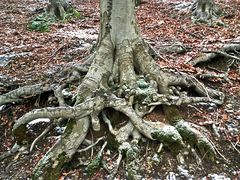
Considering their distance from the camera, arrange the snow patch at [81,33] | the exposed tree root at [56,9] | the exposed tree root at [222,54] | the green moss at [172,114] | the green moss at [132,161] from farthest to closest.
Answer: the exposed tree root at [56,9]
the snow patch at [81,33]
the exposed tree root at [222,54]
the green moss at [172,114]
the green moss at [132,161]

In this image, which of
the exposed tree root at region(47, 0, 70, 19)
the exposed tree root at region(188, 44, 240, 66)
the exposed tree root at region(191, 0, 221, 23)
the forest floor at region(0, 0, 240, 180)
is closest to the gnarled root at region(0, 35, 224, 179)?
the forest floor at region(0, 0, 240, 180)

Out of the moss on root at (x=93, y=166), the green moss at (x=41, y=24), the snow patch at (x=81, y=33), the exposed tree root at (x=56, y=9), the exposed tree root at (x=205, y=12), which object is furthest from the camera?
the exposed tree root at (x=56, y=9)

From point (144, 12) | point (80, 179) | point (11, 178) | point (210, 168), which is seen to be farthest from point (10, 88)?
point (144, 12)

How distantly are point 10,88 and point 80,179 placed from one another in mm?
3063

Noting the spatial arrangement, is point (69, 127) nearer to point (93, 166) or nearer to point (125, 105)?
point (93, 166)

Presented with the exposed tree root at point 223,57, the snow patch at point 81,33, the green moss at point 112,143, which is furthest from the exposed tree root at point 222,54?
the snow patch at point 81,33

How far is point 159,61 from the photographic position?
266 inches

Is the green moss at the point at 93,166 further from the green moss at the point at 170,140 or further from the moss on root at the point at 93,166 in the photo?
the green moss at the point at 170,140

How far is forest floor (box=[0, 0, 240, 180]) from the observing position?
4.64 m

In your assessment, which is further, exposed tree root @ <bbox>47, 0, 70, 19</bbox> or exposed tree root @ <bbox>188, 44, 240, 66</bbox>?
exposed tree root @ <bbox>47, 0, 70, 19</bbox>

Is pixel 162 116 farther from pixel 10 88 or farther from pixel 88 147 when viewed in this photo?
pixel 10 88

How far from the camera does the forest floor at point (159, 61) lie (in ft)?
15.2

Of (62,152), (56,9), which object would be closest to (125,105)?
(62,152)

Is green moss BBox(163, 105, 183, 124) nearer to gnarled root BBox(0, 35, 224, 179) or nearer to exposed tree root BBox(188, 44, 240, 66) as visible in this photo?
gnarled root BBox(0, 35, 224, 179)
